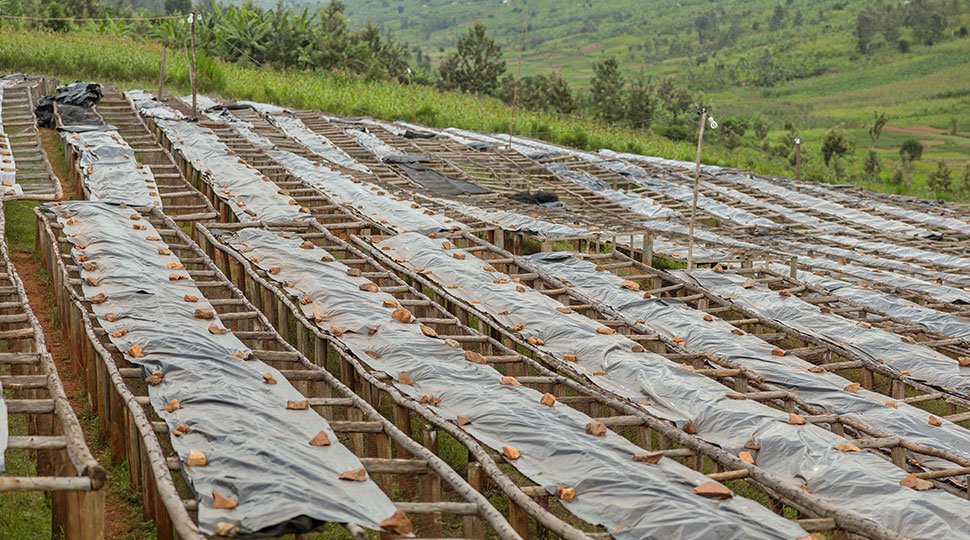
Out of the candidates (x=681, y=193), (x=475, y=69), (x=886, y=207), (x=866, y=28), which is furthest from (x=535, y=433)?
(x=866, y=28)

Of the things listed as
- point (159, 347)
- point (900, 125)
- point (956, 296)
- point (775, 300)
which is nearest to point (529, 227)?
point (775, 300)

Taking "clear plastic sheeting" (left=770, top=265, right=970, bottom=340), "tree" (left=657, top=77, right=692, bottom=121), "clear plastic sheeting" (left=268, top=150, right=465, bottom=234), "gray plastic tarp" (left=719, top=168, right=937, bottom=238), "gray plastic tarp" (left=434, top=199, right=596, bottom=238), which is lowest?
"clear plastic sheeting" (left=770, top=265, right=970, bottom=340)

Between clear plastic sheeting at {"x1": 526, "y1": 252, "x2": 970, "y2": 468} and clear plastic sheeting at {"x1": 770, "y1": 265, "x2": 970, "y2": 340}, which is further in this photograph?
clear plastic sheeting at {"x1": 770, "y1": 265, "x2": 970, "y2": 340}

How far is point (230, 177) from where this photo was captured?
1554 centimetres

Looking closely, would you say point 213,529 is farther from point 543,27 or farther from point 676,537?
point 543,27

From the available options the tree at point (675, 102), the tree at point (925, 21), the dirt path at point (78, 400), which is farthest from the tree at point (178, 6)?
the tree at point (925, 21)

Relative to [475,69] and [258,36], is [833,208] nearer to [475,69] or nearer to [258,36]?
[258,36]

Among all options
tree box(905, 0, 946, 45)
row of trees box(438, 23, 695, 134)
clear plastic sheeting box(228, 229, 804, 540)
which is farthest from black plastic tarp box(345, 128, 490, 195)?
tree box(905, 0, 946, 45)

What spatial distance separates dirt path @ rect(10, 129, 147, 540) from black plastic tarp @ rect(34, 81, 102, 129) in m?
3.82

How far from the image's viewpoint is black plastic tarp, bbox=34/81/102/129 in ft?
63.6

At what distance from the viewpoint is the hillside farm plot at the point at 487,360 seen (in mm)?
6117

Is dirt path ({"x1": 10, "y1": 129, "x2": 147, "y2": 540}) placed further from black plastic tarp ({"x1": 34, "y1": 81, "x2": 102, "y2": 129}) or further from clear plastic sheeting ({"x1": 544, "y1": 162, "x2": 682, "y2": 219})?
clear plastic sheeting ({"x1": 544, "y1": 162, "x2": 682, "y2": 219})

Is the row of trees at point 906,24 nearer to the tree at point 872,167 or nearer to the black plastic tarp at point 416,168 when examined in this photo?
the tree at point 872,167

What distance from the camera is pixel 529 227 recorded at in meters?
14.4
